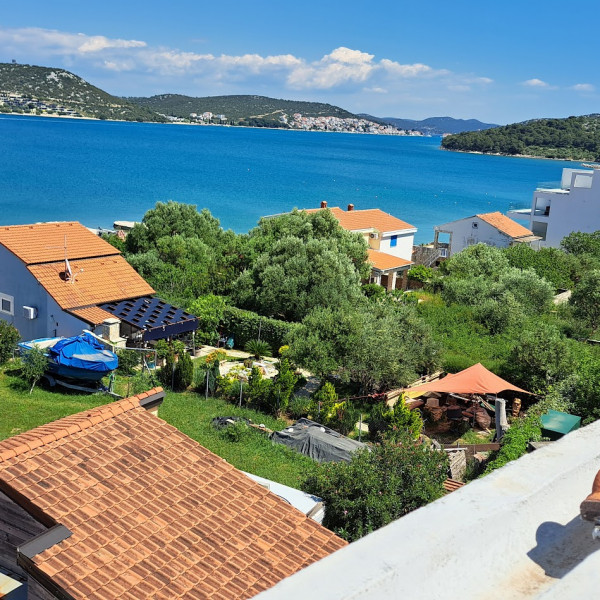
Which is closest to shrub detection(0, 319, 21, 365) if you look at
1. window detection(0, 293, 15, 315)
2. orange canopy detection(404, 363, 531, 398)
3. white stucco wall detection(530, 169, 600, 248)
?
window detection(0, 293, 15, 315)

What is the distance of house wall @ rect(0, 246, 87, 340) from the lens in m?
24.7

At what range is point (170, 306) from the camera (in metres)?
26.9

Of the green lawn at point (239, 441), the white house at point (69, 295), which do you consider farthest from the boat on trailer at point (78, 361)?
the white house at point (69, 295)

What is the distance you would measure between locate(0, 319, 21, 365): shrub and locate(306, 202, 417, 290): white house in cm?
2178

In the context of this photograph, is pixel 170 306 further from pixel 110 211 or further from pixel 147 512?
pixel 110 211

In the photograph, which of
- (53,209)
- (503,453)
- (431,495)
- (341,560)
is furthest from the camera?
(53,209)

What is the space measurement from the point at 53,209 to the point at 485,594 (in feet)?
281

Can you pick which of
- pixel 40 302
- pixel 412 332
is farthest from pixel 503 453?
pixel 40 302

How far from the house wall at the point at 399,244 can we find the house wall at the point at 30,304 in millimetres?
26430

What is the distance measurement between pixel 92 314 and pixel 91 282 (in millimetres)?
2117

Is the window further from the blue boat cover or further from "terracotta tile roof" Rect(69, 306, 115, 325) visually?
the blue boat cover

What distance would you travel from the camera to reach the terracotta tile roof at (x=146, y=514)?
23.7 feet

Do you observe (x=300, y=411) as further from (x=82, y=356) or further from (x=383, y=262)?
(x=383, y=262)

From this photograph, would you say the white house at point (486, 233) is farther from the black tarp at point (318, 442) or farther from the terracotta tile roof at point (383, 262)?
the black tarp at point (318, 442)
